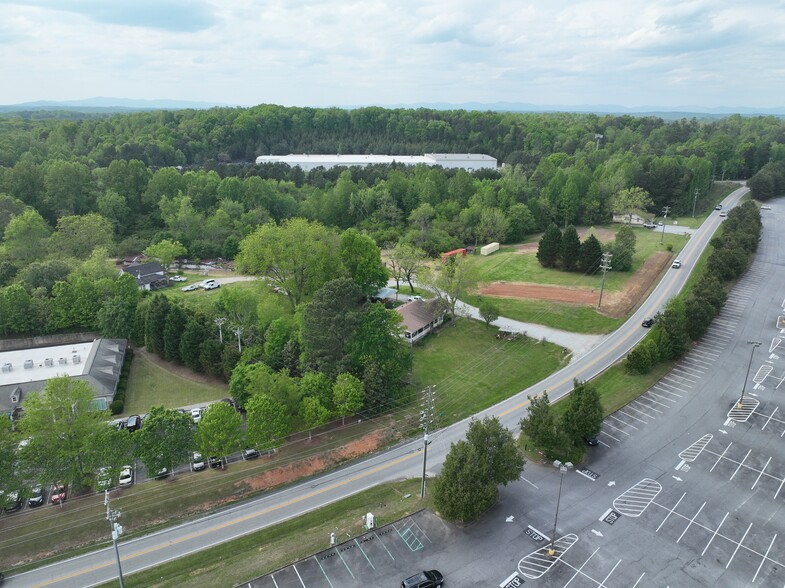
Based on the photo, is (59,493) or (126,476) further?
(126,476)

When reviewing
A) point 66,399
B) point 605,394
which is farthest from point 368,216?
point 66,399

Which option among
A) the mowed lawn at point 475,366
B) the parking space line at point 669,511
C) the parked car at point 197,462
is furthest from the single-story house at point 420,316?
the parking space line at point 669,511

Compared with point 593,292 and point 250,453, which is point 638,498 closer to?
point 250,453

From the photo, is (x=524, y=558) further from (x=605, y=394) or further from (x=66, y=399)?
(x=66, y=399)

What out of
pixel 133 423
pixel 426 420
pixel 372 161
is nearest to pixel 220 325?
pixel 133 423

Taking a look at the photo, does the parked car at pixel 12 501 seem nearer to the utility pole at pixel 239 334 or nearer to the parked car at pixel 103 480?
the parked car at pixel 103 480

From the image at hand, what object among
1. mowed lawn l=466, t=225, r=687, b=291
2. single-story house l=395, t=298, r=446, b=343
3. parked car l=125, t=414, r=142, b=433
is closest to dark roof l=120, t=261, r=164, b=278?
parked car l=125, t=414, r=142, b=433
